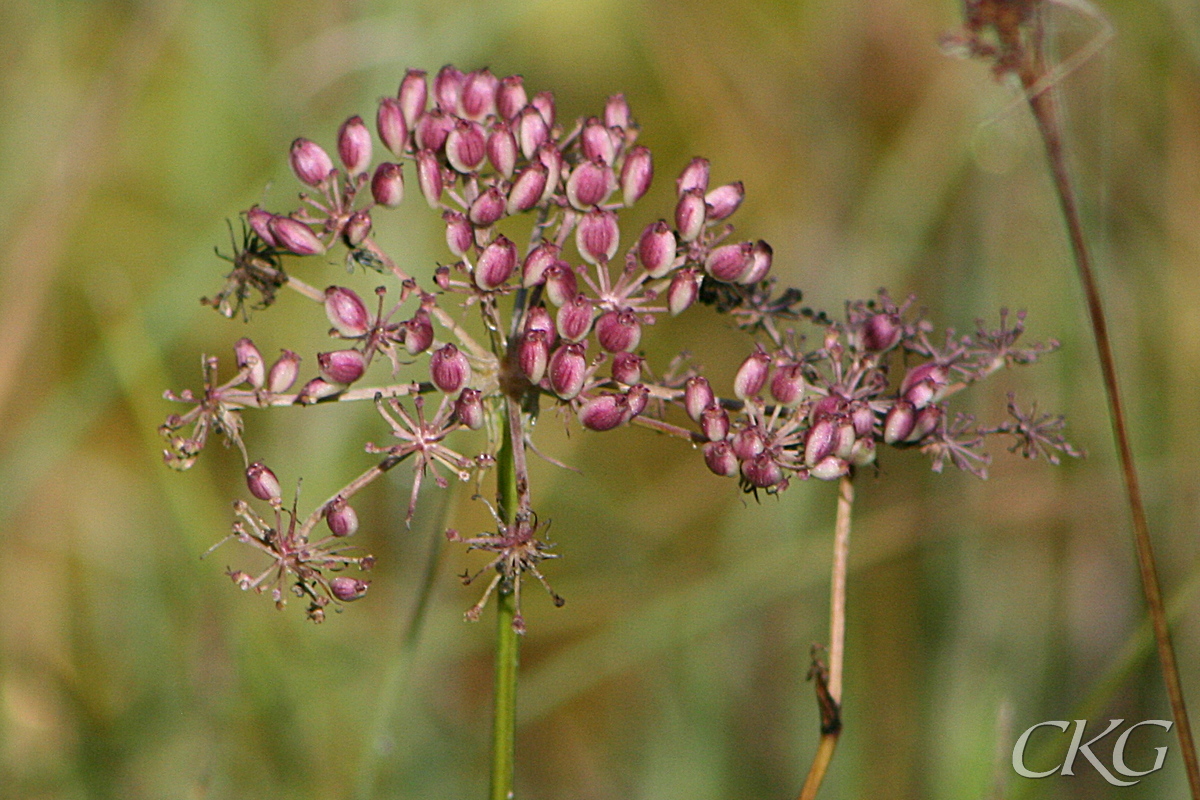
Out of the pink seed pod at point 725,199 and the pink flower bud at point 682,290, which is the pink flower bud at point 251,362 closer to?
the pink flower bud at point 682,290

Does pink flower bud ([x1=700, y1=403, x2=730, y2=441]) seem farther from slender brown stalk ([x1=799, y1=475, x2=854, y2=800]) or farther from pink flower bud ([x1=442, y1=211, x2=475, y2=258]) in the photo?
pink flower bud ([x1=442, y1=211, x2=475, y2=258])

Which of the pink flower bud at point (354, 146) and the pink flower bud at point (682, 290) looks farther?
the pink flower bud at point (354, 146)

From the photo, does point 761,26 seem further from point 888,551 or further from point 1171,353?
point 888,551

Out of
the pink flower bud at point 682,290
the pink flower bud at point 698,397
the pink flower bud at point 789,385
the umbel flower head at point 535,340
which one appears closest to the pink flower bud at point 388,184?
the umbel flower head at point 535,340

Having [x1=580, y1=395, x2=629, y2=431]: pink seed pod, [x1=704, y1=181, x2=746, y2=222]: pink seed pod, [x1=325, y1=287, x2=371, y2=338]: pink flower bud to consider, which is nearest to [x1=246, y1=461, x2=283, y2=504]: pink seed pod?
[x1=325, y1=287, x2=371, y2=338]: pink flower bud
